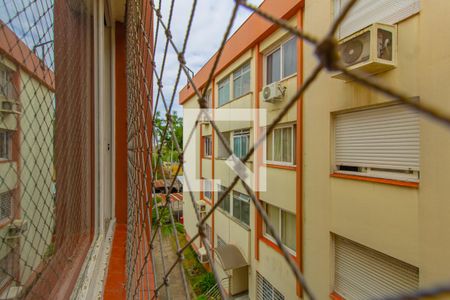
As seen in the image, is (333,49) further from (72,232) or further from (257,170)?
(257,170)

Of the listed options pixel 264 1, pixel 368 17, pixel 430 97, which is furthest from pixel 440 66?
pixel 264 1

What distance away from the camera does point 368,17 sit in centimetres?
226

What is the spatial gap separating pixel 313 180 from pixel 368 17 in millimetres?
1596

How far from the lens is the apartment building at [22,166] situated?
1.48 ft

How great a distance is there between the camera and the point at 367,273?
240 centimetres

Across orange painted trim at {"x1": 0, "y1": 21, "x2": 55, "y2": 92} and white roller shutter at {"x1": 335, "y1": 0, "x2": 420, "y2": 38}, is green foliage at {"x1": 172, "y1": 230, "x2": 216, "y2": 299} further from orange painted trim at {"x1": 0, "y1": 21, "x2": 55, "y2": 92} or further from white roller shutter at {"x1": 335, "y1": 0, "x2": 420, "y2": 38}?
orange painted trim at {"x1": 0, "y1": 21, "x2": 55, "y2": 92}

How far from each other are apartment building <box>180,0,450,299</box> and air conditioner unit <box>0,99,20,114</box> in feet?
3.69

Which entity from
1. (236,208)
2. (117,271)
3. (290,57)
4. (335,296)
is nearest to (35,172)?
(117,271)

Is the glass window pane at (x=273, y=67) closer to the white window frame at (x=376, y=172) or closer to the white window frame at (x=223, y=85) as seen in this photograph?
the white window frame at (x=223, y=85)

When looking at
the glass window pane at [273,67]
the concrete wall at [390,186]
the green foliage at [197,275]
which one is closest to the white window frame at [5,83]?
the concrete wall at [390,186]

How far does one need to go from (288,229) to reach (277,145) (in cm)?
112

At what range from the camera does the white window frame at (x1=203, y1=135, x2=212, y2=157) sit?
617 centimetres

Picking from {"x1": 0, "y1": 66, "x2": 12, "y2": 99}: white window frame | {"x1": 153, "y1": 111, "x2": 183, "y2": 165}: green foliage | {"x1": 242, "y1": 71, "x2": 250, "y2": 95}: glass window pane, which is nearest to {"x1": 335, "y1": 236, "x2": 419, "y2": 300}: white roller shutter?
{"x1": 153, "y1": 111, "x2": 183, "y2": 165}: green foliage

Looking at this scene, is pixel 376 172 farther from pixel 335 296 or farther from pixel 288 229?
pixel 288 229
